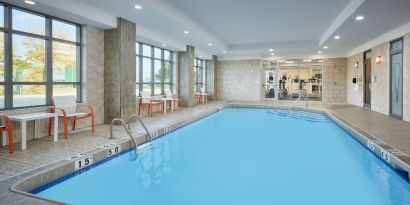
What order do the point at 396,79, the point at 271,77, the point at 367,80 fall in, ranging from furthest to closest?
the point at 271,77 < the point at 367,80 < the point at 396,79

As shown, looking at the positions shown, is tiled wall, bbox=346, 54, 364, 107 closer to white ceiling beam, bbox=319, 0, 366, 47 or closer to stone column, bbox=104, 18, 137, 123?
white ceiling beam, bbox=319, 0, 366, 47

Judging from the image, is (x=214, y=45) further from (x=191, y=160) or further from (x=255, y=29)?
(x=191, y=160)

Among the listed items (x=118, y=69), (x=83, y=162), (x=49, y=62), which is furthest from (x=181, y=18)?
(x=83, y=162)

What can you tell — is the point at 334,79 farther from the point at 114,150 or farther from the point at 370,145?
the point at 114,150

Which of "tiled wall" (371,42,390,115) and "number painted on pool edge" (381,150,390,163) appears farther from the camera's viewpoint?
"tiled wall" (371,42,390,115)

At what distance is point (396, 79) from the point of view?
7.48 m

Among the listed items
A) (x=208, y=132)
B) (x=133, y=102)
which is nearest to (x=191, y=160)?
(x=208, y=132)

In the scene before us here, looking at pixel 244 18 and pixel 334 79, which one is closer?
pixel 244 18

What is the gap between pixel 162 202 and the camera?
2889 millimetres

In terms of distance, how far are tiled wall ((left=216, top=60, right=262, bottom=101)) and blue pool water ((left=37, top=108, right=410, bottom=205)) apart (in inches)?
344

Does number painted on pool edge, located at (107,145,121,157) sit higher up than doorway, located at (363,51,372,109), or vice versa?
doorway, located at (363,51,372,109)

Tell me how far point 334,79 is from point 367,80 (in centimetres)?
309

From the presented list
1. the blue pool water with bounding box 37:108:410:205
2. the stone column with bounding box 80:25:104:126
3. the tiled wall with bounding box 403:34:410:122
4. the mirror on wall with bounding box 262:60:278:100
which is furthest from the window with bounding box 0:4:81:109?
the mirror on wall with bounding box 262:60:278:100

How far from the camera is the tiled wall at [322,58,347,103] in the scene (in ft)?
43.4
